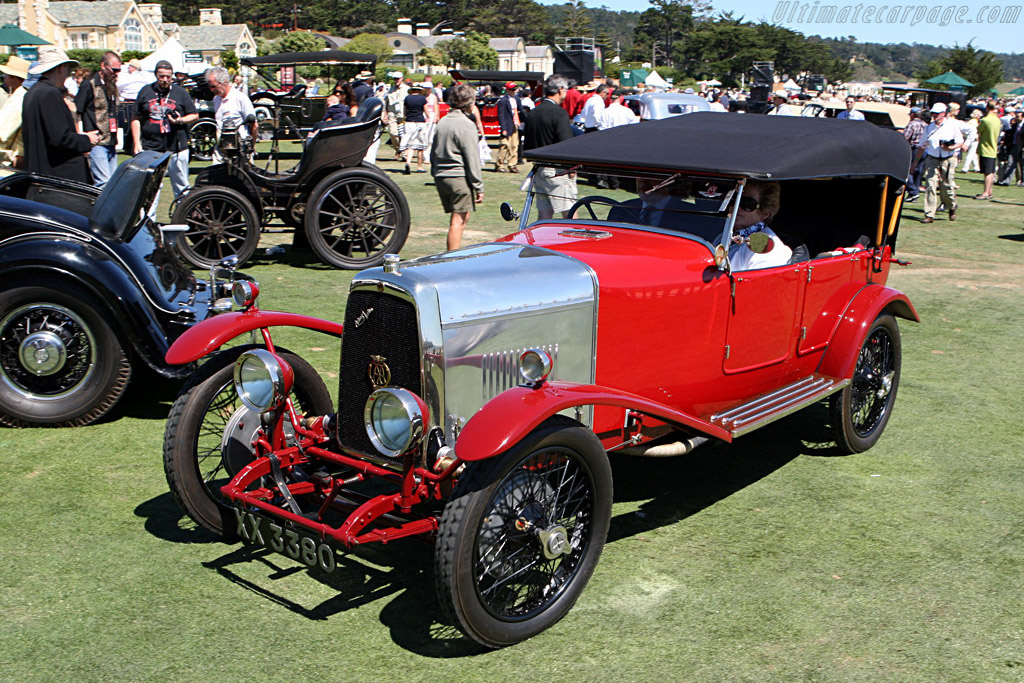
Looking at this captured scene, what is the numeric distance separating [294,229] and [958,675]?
7.90 metres

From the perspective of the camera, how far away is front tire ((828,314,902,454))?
5.00 meters

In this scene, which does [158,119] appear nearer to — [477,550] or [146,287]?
[146,287]

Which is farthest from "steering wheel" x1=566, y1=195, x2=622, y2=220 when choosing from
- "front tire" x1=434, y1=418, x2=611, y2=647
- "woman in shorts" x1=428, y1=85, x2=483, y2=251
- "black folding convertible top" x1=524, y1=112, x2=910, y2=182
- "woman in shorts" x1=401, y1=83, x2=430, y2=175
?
"woman in shorts" x1=401, y1=83, x2=430, y2=175

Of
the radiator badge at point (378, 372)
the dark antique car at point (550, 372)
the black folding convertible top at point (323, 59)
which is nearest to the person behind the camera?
the dark antique car at point (550, 372)

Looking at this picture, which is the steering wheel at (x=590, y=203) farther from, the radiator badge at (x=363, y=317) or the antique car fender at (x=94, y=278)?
the antique car fender at (x=94, y=278)

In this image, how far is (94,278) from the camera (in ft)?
16.4

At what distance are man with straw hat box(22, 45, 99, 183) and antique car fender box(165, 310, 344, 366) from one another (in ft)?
14.2

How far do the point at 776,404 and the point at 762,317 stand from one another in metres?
0.44


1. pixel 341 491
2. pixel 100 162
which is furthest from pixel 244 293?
pixel 100 162

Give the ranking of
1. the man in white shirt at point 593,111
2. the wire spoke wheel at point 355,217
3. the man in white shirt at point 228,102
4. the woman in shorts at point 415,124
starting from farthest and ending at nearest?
the woman in shorts at point 415,124
the man in white shirt at point 593,111
the man in white shirt at point 228,102
the wire spoke wheel at point 355,217

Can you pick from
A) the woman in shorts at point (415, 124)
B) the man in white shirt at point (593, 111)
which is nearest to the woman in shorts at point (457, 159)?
the man in white shirt at point (593, 111)

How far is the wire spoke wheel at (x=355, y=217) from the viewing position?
29.7 feet

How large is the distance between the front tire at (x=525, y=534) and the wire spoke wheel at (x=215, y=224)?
20.6ft

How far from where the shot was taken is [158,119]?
10078 mm
